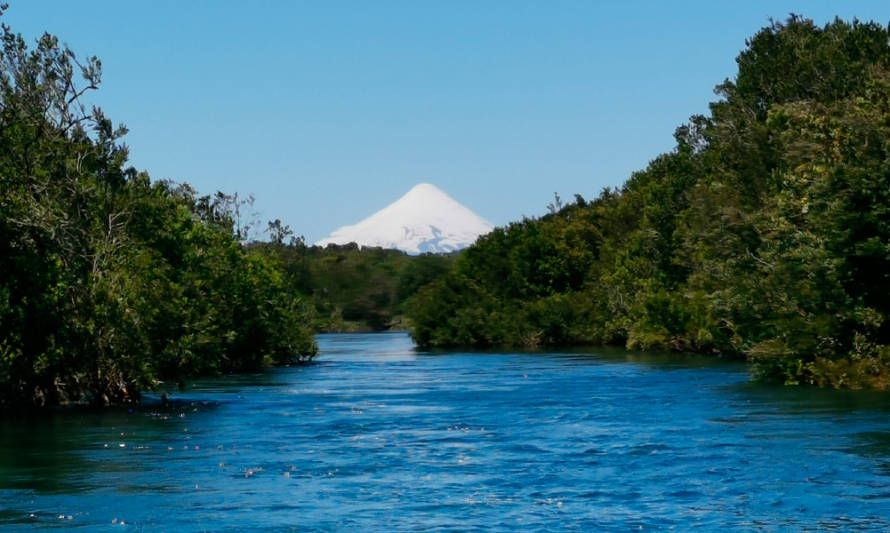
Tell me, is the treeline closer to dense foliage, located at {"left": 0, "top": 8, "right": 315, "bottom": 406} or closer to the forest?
the forest

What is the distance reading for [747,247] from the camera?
217 feet

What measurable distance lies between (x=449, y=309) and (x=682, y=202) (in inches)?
1601

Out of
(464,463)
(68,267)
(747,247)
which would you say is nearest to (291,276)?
(747,247)

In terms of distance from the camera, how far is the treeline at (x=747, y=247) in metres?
49.8

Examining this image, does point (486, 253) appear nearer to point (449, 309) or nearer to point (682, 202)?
point (449, 309)

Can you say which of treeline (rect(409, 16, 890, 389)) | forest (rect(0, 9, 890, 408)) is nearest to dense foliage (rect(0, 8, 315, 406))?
forest (rect(0, 9, 890, 408))

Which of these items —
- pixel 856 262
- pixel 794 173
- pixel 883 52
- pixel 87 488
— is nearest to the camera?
pixel 87 488

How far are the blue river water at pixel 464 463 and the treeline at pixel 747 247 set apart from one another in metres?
3.90

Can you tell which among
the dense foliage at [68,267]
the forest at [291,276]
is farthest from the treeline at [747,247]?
the dense foliage at [68,267]

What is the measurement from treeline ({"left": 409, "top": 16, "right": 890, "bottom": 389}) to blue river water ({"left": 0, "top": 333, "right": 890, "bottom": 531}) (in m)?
3.90

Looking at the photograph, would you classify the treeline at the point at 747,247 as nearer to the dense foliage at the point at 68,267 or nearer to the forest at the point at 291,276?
the forest at the point at 291,276

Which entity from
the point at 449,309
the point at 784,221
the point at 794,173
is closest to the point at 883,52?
the point at 794,173

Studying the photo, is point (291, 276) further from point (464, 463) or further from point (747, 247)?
point (464, 463)

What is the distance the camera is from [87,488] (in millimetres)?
28781
